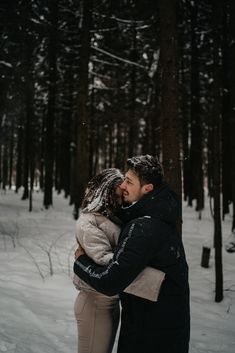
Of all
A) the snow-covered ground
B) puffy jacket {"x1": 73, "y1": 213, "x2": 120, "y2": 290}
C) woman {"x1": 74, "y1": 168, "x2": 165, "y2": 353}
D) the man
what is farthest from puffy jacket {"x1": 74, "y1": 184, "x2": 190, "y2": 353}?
the snow-covered ground

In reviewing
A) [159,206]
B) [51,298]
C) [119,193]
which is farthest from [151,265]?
[51,298]

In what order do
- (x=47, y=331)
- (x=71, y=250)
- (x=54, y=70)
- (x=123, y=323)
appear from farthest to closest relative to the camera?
(x=54, y=70) < (x=71, y=250) < (x=47, y=331) < (x=123, y=323)

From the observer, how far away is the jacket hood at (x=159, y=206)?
220 cm

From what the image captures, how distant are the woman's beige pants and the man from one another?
38 centimetres

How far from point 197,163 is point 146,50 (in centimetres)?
664

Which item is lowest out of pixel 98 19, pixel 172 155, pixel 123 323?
pixel 123 323

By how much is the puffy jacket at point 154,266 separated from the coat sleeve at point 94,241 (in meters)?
0.09

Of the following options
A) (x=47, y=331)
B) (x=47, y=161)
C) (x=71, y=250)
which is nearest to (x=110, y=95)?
(x=47, y=161)

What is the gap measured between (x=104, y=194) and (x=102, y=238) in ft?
1.11

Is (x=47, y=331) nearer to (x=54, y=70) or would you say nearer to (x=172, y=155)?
(x=172, y=155)

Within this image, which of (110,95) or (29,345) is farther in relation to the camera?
(110,95)

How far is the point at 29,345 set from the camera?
13.5 ft

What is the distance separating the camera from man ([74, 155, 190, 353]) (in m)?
2.10

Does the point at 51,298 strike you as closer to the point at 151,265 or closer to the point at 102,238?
the point at 102,238
